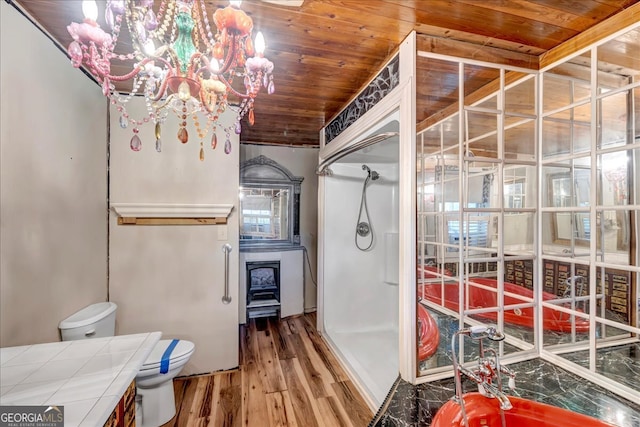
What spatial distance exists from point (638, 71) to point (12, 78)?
7.96 feet

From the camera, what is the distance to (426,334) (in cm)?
143

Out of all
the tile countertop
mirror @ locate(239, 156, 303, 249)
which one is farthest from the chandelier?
mirror @ locate(239, 156, 303, 249)

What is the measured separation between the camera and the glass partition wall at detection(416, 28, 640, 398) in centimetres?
126

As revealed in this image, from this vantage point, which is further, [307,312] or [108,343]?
[307,312]

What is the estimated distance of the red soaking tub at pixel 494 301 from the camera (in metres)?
1.44

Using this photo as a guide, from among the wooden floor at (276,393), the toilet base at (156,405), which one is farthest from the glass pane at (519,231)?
the toilet base at (156,405)

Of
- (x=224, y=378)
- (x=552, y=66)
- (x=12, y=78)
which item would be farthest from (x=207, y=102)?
(x=224, y=378)

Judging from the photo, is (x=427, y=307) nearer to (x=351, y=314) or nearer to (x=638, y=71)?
Answer: (x=638, y=71)

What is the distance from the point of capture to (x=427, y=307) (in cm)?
145

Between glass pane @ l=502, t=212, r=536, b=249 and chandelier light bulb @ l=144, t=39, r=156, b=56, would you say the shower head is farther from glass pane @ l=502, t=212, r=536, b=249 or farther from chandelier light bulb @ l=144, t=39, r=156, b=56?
chandelier light bulb @ l=144, t=39, r=156, b=56

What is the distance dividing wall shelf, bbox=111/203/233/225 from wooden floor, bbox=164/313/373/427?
127 centimetres

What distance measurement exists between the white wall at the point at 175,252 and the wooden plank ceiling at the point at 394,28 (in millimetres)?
819

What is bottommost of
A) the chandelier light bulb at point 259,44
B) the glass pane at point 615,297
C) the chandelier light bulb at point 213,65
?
the glass pane at point 615,297

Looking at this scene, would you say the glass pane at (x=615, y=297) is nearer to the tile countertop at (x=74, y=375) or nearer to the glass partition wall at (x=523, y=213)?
the glass partition wall at (x=523, y=213)
